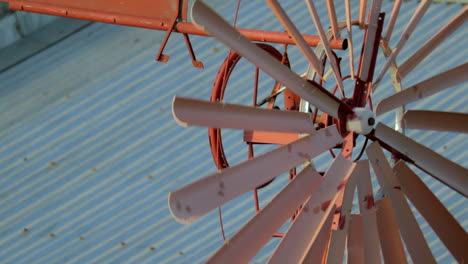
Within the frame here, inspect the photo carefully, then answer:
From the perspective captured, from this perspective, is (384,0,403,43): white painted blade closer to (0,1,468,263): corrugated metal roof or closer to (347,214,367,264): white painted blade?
(347,214,367,264): white painted blade

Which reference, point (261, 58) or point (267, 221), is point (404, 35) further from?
point (267, 221)

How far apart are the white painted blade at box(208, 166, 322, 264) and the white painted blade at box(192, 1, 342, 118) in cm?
39

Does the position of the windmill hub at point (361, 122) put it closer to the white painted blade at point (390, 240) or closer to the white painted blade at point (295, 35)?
the white painted blade at point (295, 35)

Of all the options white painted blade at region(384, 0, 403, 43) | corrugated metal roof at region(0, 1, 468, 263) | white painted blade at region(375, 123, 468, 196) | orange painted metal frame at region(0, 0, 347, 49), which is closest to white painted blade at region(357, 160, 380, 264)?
white painted blade at region(375, 123, 468, 196)

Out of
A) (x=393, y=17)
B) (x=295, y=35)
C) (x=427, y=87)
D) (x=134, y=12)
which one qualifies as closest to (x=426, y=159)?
(x=427, y=87)

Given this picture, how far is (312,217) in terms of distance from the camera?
6.39m

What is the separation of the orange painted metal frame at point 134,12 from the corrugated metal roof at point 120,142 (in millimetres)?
3675

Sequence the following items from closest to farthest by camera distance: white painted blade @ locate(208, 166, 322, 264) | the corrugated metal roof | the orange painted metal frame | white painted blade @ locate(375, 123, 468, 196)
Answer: white painted blade @ locate(208, 166, 322, 264) → white painted blade @ locate(375, 123, 468, 196) → the orange painted metal frame → the corrugated metal roof

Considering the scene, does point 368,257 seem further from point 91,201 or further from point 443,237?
point 91,201

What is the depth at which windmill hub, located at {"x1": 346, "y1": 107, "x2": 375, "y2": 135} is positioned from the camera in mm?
6539

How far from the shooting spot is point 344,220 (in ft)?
21.1

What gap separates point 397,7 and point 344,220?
4.17ft

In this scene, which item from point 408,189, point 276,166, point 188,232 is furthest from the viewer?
point 188,232

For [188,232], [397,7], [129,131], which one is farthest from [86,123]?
[397,7]
